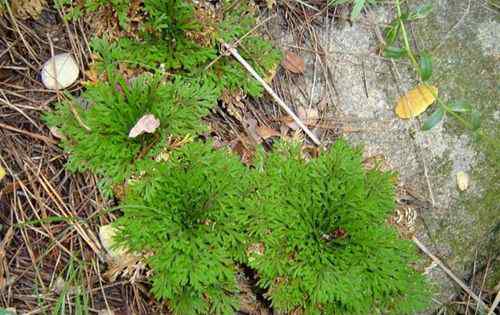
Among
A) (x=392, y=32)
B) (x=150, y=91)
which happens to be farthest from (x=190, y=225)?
(x=392, y=32)

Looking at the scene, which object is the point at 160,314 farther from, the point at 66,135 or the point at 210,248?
the point at 66,135

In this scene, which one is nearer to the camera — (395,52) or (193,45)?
(395,52)

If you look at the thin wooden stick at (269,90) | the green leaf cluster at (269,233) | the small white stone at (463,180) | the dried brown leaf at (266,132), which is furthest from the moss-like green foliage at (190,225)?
the small white stone at (463,180)

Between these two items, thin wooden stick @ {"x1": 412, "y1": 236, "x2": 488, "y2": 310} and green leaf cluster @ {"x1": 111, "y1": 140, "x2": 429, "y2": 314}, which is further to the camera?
thin wooden stick @ {"x1": 412, "y1": 236, "x2": 488, "y2": 310}

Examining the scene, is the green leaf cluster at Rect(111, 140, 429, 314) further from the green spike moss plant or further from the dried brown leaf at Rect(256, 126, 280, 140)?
the dried brown leaf at Rect(256, 126, 280, 140)

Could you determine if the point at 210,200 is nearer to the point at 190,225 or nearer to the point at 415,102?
the point at 190,225

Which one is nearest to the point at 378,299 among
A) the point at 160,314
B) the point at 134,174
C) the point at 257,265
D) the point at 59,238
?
the point at 257,265

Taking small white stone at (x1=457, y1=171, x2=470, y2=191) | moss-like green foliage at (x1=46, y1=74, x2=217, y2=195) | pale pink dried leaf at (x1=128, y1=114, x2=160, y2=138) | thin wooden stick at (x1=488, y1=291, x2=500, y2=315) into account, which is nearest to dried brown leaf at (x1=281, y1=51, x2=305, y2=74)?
moss-like green foliage at (x1=46, y1=74, x2=217, y2=195)
